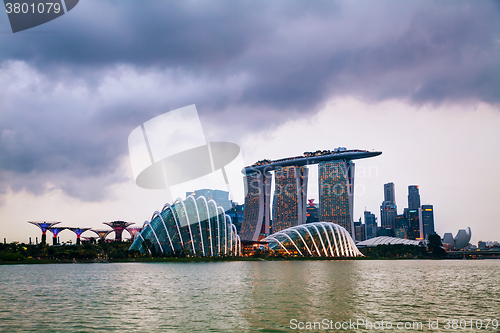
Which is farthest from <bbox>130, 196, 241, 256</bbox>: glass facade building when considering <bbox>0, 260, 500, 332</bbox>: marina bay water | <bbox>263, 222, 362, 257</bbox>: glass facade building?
<bbox>0, 260, 500, 332</bbox>: marina bay water

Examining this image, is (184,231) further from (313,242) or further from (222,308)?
(222,308)

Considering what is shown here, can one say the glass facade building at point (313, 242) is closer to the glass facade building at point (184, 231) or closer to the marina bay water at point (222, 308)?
the glass facade building at point (184, 231)

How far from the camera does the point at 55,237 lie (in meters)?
197

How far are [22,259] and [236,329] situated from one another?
97.2 m

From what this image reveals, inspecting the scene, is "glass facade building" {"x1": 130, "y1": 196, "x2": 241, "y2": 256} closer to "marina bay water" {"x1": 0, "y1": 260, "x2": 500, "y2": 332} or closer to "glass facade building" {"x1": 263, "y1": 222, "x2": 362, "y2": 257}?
"glass facade building" {"x1": 263, "y1": 222, "x2": 362, "y2": 257}

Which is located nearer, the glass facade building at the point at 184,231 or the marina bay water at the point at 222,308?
the marina bay water at the point at 222,308

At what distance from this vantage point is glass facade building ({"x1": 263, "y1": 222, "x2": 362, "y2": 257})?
145 m

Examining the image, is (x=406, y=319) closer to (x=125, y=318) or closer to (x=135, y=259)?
(x=125, y=318)

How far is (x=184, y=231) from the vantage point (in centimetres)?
11431

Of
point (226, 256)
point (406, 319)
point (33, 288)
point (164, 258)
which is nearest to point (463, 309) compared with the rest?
point (406, 319)

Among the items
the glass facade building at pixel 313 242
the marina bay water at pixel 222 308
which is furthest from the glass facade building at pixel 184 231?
the marina bay water at pixel 222 308

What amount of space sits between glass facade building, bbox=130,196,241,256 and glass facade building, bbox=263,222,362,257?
30.7m

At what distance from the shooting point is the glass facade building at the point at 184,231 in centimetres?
11271

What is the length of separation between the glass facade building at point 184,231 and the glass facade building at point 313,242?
3069 cm
